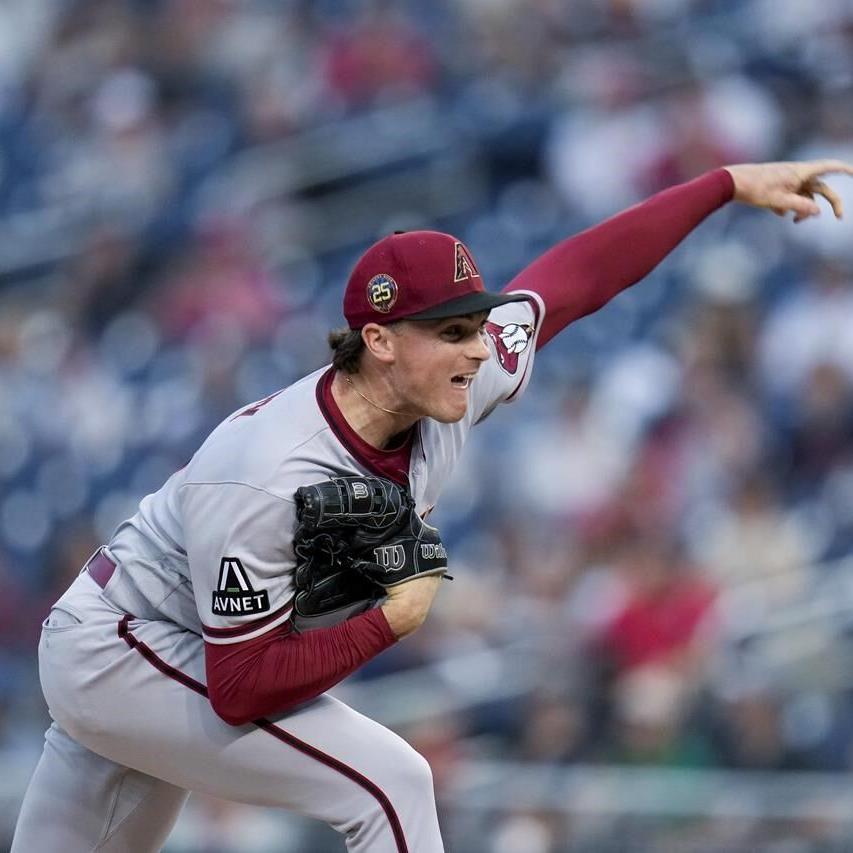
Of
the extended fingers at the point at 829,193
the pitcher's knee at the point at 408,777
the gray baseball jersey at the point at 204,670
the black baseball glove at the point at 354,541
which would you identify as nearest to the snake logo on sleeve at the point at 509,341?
the gray baseball jersey at the point at 204,670

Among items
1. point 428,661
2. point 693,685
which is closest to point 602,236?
point 693,685

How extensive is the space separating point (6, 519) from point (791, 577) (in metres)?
3.65

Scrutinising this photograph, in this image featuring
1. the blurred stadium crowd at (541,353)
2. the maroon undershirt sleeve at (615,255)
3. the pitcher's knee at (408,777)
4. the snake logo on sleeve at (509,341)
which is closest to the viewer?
the pitcher's knee at (408,777)

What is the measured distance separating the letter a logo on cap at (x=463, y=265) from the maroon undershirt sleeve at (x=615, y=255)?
53 cm

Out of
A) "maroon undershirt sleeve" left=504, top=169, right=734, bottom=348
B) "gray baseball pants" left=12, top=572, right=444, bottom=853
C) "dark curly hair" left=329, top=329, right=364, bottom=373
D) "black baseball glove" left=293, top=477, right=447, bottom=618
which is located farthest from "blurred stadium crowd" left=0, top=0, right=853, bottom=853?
"dark curly hair" left=329, top=329, right=364, bottom=373

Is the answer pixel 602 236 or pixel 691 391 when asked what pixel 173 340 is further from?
pixel 602 236

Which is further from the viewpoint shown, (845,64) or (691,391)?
(845,64)

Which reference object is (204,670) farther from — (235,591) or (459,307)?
(459,307)

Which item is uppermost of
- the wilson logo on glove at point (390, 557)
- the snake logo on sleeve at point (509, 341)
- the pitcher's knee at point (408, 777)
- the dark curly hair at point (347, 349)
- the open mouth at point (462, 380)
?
the dark curly hair at point (347, 349)

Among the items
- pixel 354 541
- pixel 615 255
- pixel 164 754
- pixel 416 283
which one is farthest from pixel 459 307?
pixel 164 754

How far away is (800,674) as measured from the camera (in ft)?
17.2

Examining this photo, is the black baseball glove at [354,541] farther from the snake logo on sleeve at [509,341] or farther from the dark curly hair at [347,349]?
the snake logo on sleeve at [509,341]

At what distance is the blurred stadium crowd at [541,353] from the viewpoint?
5367mm

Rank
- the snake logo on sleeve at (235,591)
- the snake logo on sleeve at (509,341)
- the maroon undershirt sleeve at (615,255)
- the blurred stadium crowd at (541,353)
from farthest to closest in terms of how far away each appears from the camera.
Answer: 1. the blurred stadium crowd at (541,353)
2. the maroon undershirt sleeve at (615,255)
3. the snake logo on sleeve at (509,341)
4. the snake logo on sleeve at (235,591)
